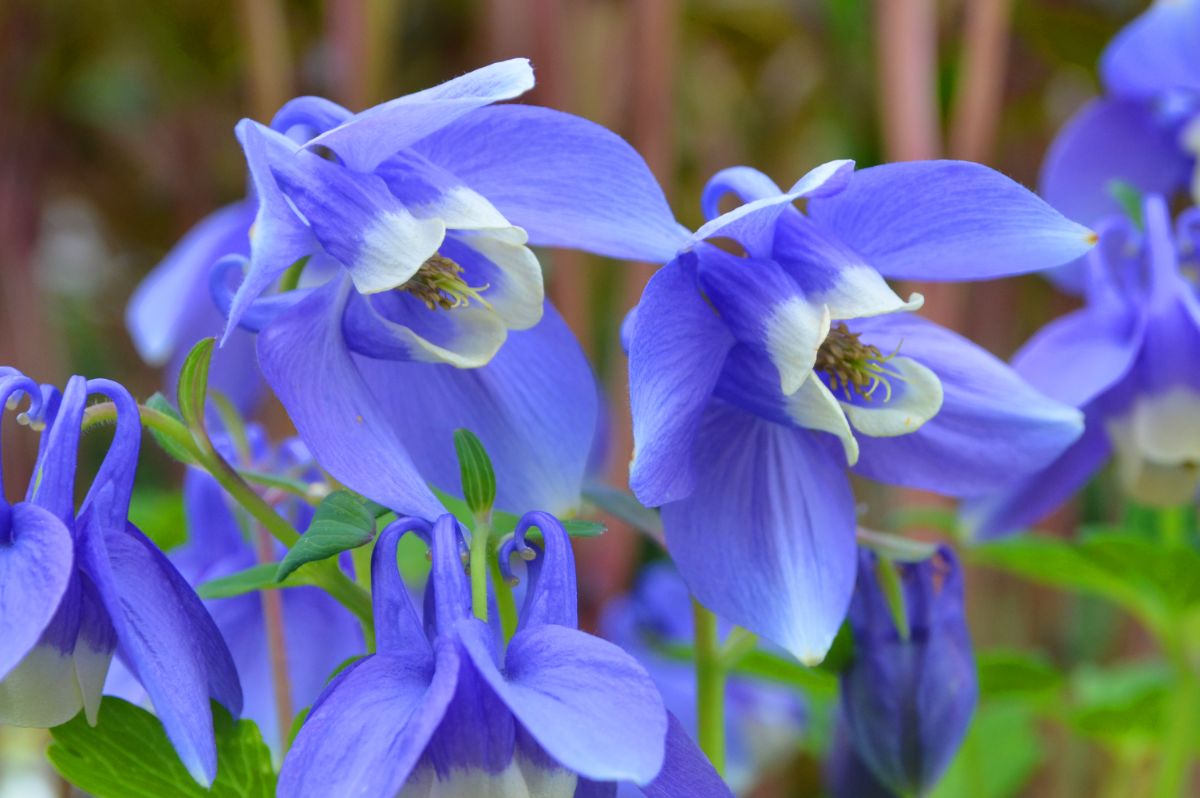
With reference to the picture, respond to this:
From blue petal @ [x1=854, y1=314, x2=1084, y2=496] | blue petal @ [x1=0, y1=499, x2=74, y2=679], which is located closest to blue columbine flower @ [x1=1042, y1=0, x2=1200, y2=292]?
blue petal @ [x1=854, y1=314, x2=1084, y2=496]

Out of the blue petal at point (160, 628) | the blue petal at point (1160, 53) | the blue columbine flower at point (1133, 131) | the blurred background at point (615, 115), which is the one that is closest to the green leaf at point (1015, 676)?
the blurred background at point (615, 115)

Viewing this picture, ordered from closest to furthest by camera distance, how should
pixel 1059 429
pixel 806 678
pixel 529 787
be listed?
1. pixel 529 787
2. pixel 1059 429
3. pixel 806 678

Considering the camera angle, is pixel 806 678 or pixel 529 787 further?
pixel 806 678

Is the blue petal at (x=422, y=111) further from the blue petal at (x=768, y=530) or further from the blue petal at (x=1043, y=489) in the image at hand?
the blue petal at (x=1043, y=489)

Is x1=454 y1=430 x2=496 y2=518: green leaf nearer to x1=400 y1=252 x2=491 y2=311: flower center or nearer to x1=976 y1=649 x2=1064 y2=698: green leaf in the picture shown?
x1=400 y1=252 x2=491 y2=311: flower center

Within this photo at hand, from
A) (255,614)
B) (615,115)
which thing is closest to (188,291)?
(255,614)

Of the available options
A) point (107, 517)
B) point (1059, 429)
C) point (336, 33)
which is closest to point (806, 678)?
point (1059, 429)

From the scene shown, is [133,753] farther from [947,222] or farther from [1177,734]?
[1177,734]

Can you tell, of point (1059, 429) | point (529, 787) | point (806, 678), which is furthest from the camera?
point (806, 678)

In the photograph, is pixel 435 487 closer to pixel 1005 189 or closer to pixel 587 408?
pixel 587 408
